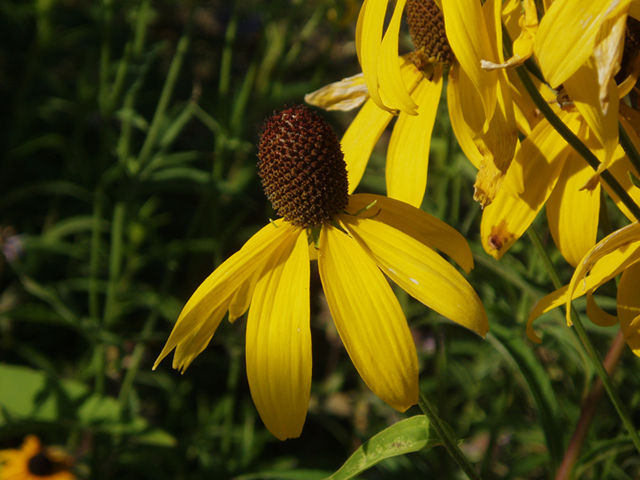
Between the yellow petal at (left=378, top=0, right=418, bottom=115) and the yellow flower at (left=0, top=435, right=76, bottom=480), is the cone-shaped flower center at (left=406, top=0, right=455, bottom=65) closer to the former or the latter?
the yellow petal at (left=378, top=0, right=418, bottom=115)

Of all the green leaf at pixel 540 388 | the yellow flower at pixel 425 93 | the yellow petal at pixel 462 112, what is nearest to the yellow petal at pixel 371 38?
the yellow flower at pixel 425 93

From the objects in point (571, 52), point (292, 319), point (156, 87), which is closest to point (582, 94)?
point (571, 52)

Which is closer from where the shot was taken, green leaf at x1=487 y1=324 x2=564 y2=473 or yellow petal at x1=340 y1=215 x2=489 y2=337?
yellow petal at x1=340 y1=215 x2=489 y2=337

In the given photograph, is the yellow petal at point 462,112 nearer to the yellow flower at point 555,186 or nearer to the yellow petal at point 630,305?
the yellow flower at point 555,186

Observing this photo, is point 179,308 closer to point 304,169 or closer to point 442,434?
point 304,169

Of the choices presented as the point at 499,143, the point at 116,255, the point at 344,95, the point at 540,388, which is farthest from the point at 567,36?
the point at 116,255

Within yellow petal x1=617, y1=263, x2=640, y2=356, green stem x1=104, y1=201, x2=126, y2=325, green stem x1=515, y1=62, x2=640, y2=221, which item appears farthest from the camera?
green stem x1=104, y1=201, x2=126, y2=325

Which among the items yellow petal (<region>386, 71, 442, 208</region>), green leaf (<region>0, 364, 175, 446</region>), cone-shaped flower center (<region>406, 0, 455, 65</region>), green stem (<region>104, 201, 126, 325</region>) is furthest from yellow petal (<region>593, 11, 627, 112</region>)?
green stem (<region>104, 201, 126, 325</region>)
